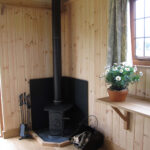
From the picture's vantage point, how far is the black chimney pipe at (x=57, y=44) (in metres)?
3.16

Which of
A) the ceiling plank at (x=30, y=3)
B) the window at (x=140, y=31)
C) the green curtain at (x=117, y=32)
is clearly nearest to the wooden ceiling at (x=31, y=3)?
the ceiling plank at (x=30, y=3)

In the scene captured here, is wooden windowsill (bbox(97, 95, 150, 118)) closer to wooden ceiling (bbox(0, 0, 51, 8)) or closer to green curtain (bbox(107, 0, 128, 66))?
green curtain (bbox(107, 0, 128, 66))

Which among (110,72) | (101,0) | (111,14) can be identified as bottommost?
(110,72)

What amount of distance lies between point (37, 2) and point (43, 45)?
0.72 m

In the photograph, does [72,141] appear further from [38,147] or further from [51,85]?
[51,85]

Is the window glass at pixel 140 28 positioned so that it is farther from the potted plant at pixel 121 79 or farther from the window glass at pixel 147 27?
the potted plant at pixel 121 79

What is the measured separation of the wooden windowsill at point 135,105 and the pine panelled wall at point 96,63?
12 cm

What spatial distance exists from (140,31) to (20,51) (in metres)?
1.95

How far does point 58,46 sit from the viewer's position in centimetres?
324

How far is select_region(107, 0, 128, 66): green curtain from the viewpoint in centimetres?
228

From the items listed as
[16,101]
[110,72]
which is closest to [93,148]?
[110,72]

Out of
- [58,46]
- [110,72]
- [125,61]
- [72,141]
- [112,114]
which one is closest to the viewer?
[110,72]

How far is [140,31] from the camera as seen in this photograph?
2283 mm

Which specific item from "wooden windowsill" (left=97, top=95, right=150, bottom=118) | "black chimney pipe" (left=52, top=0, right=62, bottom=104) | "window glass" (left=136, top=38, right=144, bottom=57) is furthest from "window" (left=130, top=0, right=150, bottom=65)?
"black chimney pipe" (left=52, top=0, right=62, bottom=104)
